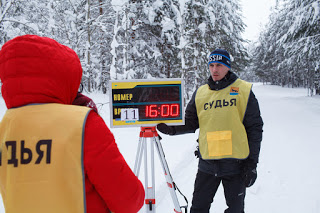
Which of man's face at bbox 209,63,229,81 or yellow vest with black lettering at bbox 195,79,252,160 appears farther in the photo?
man's face at bbox 209,63,229,81

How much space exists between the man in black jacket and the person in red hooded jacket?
165 centimetres

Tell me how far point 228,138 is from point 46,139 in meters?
1.96

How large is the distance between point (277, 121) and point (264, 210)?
8.14m

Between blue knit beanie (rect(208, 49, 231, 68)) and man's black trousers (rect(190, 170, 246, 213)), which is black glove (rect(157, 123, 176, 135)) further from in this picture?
blue knit beanie (rect(208, 49, 231, 68))

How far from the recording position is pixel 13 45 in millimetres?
1025

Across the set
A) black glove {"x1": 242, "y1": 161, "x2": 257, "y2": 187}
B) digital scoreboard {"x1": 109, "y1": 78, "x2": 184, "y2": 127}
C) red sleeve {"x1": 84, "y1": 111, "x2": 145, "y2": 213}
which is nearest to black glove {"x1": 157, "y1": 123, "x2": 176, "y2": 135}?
digital scoreboard {"x1": 109, "y1": 78, "x2": 184, "y2": 127}

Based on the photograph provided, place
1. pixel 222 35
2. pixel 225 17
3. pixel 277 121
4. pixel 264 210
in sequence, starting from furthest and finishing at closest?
pixel 222 35, pixel 225 17, pixel 277 121, pixel 264 210

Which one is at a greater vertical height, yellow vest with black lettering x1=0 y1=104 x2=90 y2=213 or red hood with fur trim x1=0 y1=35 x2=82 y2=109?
red hood with fur trim x1=0 y1=35 x2=82 y2=109

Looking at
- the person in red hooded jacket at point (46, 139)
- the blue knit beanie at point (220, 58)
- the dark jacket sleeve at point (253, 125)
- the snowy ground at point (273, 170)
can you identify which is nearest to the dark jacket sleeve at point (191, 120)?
the blue knit beanie at point (220, 58)

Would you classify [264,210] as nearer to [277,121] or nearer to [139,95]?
[139,95]

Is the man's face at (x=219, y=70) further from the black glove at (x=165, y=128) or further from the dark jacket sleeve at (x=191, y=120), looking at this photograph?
the black glove at (x=165, y=128)

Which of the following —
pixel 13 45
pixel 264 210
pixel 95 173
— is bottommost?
pixel 264 210

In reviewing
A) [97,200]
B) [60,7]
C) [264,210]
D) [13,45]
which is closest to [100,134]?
[97,200]

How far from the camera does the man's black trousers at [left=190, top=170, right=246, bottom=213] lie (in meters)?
2.42
